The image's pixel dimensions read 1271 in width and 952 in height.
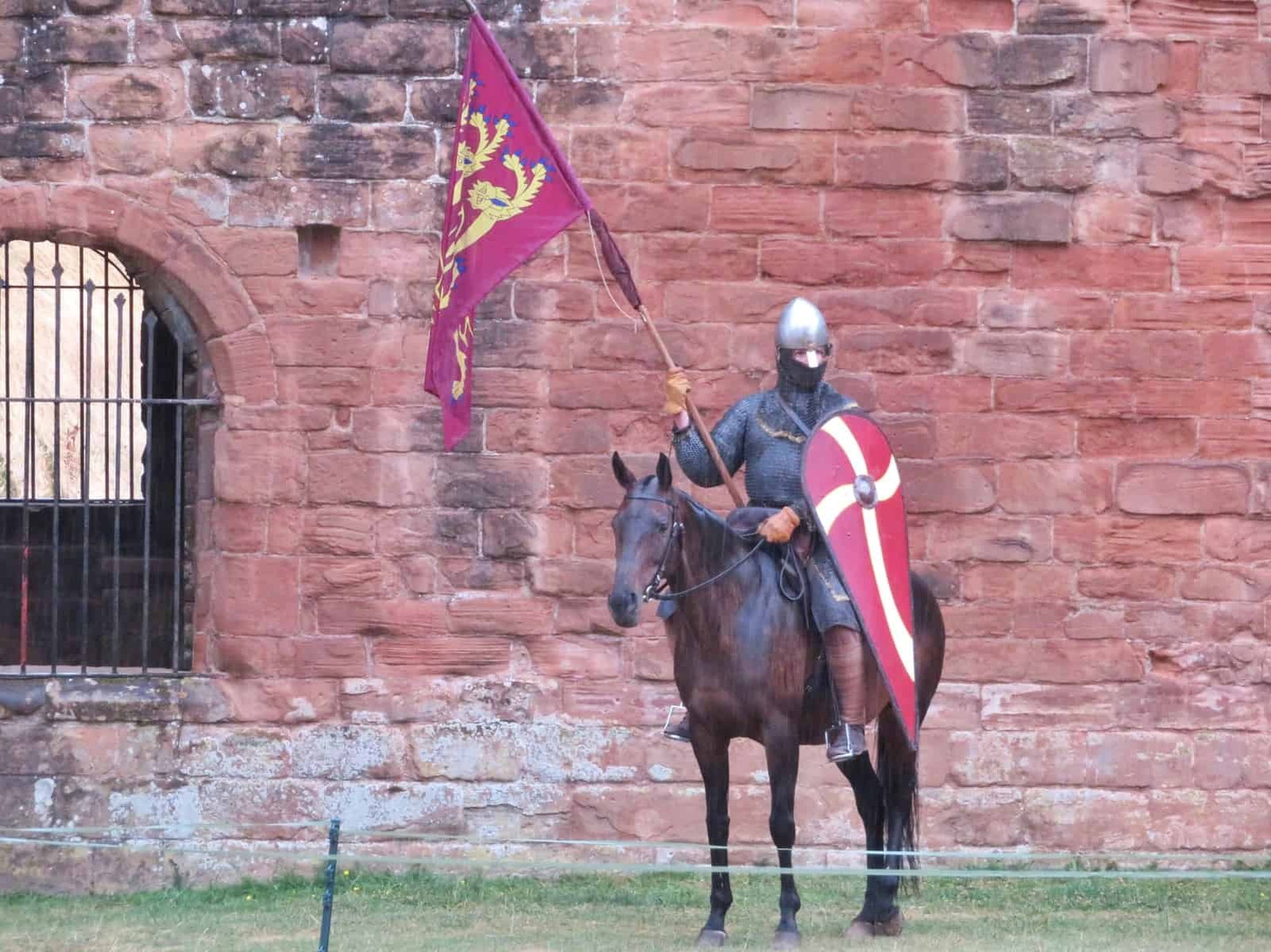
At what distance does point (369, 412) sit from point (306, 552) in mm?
646

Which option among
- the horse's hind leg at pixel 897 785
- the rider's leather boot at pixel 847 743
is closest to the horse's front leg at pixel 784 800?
the rider's leather boot at pixel 847 743

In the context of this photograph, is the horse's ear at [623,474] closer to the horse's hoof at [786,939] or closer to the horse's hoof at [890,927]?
the horse's hoof at [786,939]

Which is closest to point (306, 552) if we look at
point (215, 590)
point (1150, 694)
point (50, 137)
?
point (215, 590)

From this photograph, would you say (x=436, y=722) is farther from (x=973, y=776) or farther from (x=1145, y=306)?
(x=1145, y=306)

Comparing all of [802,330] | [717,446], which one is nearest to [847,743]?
[717,446]

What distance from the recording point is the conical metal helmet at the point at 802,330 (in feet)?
22.4

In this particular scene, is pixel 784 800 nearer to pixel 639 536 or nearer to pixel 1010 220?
pixel 639 536

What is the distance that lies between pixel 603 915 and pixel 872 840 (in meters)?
1.11

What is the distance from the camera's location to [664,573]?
645cm

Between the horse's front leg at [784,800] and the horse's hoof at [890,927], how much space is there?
49 cm

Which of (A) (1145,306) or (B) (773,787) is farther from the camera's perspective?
(A) (1145,306)

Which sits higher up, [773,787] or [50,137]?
[50,137]

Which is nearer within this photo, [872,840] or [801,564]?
[801,564]

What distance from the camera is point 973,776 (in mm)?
8430
